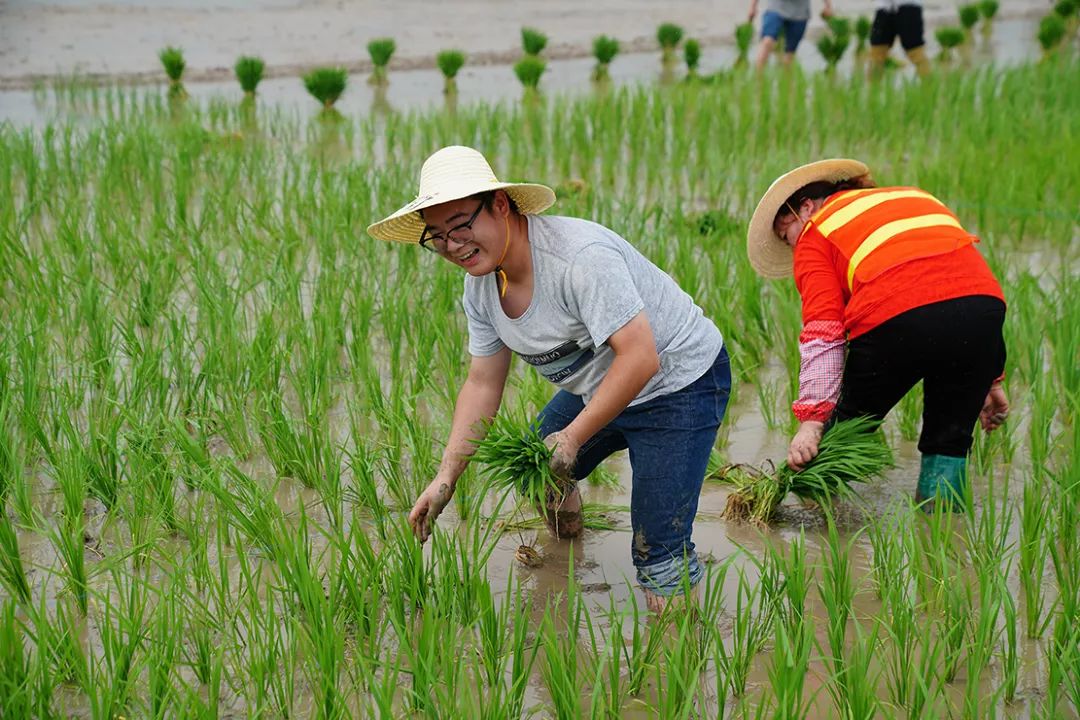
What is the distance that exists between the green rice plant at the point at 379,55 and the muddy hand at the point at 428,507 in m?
7.05

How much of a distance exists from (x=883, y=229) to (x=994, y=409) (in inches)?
22.7

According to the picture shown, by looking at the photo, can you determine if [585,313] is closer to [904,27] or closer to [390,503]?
[390,503]

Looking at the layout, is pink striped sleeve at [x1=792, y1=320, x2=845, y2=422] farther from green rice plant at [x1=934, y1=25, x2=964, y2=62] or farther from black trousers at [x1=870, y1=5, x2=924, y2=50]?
green rice plant at [x1=934, y1=25, x2=964, y2=62]

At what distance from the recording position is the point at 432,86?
9.25 meters

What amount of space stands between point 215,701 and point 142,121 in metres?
4.86

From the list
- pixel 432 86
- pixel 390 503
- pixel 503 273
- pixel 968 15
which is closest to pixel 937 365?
pixel 503 273

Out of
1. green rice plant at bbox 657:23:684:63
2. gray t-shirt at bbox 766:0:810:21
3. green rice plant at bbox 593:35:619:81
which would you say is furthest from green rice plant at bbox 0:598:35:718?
green rice plant at bbox 657:23:684:63

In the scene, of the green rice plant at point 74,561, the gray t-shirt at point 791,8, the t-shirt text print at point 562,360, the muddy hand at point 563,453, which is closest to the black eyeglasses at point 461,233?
the t-shirt text print at point 562,360

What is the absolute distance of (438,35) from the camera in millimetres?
11242

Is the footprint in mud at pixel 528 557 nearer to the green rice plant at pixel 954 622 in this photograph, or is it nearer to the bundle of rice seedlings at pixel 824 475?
the bundle of rice seedlings at pixel 824 475

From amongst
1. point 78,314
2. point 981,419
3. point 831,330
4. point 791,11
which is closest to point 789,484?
point 831,330

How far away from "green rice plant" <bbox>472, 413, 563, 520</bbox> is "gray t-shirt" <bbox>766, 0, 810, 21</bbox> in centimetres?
733

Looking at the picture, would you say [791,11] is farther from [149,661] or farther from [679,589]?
[149,661]

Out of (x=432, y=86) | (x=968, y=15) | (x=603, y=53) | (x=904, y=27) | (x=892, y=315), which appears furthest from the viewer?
(x=968, y=15)
